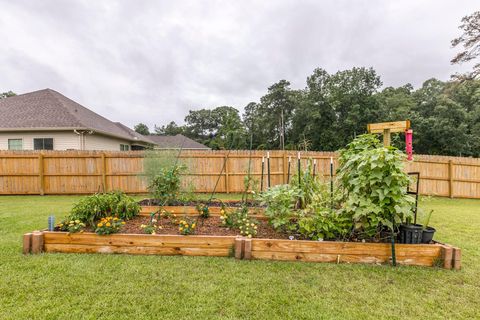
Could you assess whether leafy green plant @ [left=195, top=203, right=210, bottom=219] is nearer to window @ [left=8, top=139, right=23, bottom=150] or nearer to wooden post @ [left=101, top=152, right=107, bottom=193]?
wooden post @ [left=101, top=152, right=107, bottom=193]

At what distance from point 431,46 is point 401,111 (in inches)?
334

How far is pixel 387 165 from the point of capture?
2605 millimetres

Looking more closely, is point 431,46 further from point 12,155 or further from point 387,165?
point 12,155

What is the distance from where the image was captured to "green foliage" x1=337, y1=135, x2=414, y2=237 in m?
2.56

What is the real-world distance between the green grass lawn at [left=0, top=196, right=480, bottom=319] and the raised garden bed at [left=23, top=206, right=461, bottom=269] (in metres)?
0.11

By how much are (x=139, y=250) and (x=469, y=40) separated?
15.5m

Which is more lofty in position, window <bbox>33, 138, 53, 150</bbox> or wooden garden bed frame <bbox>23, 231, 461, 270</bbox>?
window <bbox>33, 138, 53, 150</bbox>

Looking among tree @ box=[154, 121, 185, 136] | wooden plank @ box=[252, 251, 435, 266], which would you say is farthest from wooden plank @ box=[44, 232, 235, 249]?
tree @ box=[154, 121, 185, 136]

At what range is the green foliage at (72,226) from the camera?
2941 millimetres

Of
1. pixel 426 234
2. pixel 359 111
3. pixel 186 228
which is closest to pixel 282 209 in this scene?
pixel 186 228

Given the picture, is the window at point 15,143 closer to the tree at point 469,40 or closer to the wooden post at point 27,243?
the wooden post at point 27,243

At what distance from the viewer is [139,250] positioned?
286cm

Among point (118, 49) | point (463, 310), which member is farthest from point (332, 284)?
point (118, 49)

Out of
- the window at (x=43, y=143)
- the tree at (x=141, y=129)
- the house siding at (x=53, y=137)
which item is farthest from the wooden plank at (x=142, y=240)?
the tree at (x=141, y=129)
